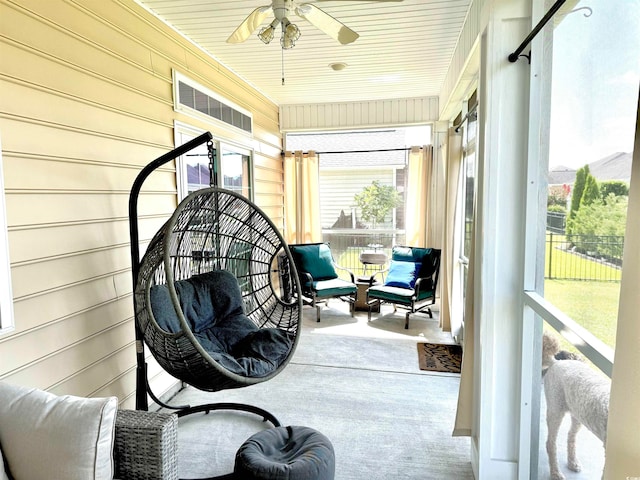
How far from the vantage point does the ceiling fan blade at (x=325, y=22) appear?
80.6 inches

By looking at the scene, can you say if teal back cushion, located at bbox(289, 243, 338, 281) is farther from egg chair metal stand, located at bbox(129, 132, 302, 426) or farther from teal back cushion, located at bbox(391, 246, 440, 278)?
egg chair metal stand, located at bbox(129, 132, 302, 426)

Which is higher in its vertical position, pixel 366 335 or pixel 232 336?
pixel 232 336

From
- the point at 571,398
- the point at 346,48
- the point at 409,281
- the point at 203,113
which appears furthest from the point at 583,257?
the point at 409,281

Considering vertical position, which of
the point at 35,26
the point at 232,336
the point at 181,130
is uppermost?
the point at 35,26

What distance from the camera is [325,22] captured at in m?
2.16

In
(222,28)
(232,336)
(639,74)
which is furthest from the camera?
(222,28)

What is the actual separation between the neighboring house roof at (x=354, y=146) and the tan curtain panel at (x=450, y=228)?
140cm

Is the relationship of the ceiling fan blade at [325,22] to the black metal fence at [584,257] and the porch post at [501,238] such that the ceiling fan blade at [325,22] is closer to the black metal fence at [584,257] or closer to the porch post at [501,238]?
the porch post at [501,238]

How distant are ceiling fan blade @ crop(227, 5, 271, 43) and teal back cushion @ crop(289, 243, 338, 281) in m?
2.98

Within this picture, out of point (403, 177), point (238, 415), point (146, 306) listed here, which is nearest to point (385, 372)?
point (238, 415)

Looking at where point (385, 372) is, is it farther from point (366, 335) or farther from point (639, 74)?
point (639, 74)

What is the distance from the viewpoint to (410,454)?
2.24 meters

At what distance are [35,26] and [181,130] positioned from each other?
1333 mm

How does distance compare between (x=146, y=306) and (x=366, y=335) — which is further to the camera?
(x=366, y=335)
